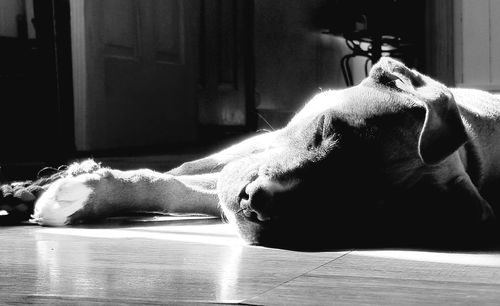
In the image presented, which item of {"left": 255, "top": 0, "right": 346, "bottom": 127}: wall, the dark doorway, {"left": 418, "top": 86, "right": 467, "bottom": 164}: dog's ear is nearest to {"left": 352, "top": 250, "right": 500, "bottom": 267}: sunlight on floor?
{"left": 418, "top": 86, "right": 467, "bottom": 164}: dog's ear

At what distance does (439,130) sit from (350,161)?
0.15m

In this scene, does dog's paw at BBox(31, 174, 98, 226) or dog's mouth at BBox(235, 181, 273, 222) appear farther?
dog's paw at BBox(31, 174, 98, 226)

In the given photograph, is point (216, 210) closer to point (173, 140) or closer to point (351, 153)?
point (351, 153)

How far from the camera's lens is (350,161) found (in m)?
1.39

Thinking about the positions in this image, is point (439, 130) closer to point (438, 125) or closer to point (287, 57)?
point (438, 125)

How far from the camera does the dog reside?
1.38 meters

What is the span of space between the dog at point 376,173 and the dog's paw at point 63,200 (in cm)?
38

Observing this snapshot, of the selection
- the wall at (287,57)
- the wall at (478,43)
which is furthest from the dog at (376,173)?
the wall at (287,57)

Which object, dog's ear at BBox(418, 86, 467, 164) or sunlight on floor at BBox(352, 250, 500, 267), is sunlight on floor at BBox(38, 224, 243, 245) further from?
dog's ear at BBox(418, 86, 467, 164)

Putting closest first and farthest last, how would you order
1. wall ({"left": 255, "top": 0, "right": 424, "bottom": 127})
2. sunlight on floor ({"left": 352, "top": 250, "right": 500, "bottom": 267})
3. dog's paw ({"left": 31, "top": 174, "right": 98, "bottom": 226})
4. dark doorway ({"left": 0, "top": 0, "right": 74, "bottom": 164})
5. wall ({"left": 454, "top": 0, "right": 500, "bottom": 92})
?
sunlight on floor ({"left": 352, "top": 250, "right": 500, "bottom": 267}) → dog's paw ({"left": 31, "top": 174, "right": 98, "bottom": 226}) → dark doorway ({"left": 0, "top": 0, "right": 74, "bottom": 164}) → wall ({"left": 454, "top": 0, "right": 500, "bottom": 92}) → wall ({"left": 255, "top": 0, "right": 424, "bottom": 127})

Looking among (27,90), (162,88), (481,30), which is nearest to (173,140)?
(162,88)

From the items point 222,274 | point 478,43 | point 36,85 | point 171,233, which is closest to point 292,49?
point 36,85

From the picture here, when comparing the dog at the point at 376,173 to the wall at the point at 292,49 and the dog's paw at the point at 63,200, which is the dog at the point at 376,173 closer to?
the dog's paw at the point at 63,200

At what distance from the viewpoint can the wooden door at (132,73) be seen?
405 cm
